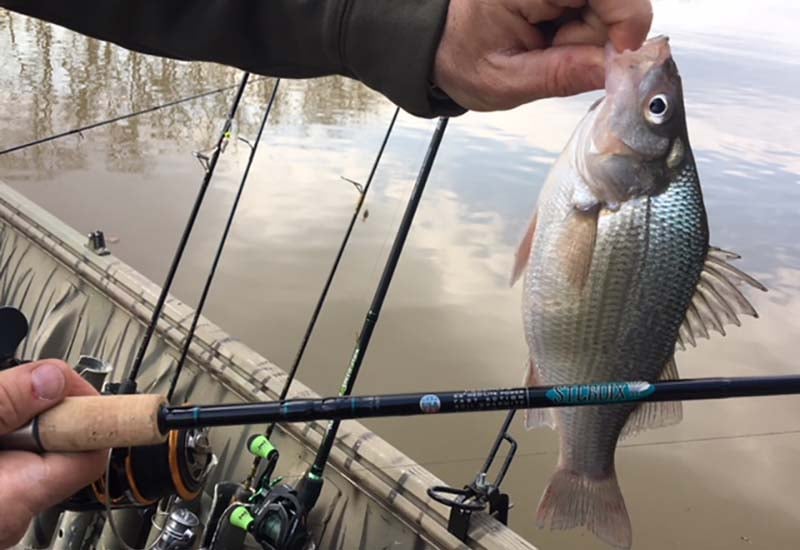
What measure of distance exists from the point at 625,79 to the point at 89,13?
0.94 metres

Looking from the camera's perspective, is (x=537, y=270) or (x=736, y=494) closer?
(x=537, y=270)

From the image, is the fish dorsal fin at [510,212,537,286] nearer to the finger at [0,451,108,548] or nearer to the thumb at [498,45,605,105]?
the thumb at [498,45,605,105]

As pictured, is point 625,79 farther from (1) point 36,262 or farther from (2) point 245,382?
(1) point 36,262

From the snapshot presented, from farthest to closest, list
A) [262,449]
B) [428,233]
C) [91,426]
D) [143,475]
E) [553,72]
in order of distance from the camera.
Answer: [428,233] < [262,449] < [143,475] < [553,72] < [91,426]

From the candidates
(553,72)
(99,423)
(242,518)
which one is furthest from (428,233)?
(99,423)

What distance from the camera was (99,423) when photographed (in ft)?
3.19

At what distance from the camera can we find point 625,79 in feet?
3.62

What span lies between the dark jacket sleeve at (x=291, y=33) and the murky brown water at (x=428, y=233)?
2373mm

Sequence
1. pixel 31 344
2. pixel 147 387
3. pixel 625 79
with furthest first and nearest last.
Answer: pixel 31 344
pixel 147 387
pixel 625 79

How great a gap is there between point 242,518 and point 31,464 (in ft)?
3.31

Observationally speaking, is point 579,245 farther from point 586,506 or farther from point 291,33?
point 291,33

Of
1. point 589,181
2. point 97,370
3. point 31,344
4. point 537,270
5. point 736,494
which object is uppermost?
point 589,181

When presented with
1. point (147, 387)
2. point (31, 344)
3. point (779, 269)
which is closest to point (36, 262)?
point (31, 344)

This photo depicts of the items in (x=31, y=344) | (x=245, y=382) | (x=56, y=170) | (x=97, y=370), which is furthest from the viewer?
(x=56, y=170)
